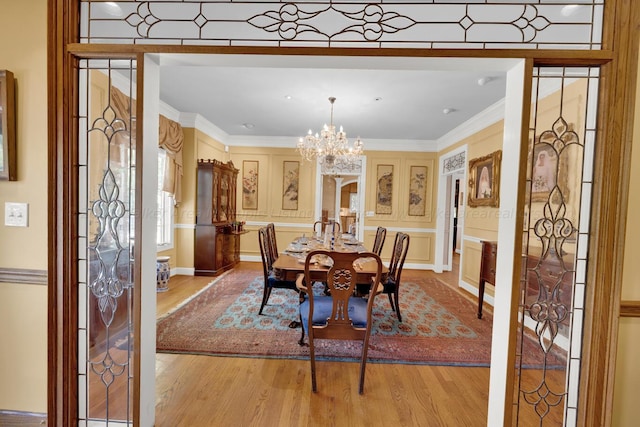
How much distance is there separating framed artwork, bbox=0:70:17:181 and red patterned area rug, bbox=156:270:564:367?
166cm

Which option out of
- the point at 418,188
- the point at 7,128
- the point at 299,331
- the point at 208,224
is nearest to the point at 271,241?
the point at 299,331

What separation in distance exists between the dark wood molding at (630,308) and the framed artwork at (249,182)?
5.47 meters

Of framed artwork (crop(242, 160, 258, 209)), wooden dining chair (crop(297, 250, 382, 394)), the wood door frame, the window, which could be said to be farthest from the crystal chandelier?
the wood door frame

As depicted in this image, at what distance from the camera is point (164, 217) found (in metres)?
4.43

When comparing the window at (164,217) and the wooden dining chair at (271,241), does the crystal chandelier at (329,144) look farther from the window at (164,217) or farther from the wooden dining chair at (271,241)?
the window at (164,217)

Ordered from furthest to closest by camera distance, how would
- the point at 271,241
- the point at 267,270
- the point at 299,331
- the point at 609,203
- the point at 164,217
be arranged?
1. the point at 164,217
2. the point at 271,241
3. the point at 267,270
4. the point at 299,331
5. the point at 609,203

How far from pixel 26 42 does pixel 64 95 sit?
0.36 metres

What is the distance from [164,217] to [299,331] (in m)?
3.00

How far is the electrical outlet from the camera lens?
4.81ft

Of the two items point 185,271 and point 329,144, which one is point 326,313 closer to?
point 329,144

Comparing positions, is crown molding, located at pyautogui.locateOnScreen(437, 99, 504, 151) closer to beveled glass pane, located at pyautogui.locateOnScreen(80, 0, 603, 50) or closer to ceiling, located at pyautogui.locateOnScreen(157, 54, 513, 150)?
ceiling, located at pyautogui.locateOnScreen(157, 54, 513, 150)

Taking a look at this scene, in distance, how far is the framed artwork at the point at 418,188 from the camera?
5.80 m

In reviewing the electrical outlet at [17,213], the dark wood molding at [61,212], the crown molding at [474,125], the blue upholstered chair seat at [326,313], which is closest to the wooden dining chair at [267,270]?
the blue upholstered chair seat at [326,313]

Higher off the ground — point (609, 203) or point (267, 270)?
point (609, 203)
